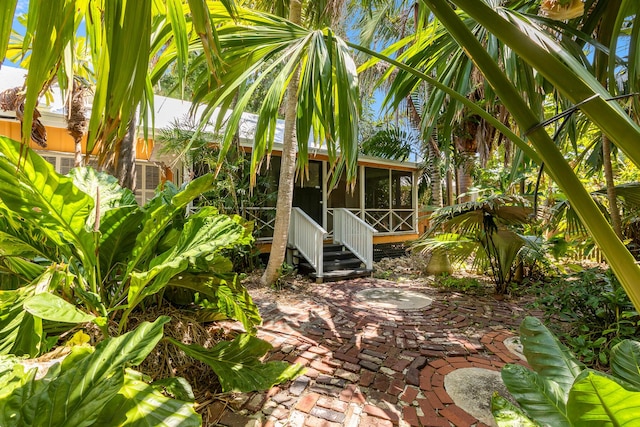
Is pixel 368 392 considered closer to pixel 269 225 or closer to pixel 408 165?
pixel 269 225

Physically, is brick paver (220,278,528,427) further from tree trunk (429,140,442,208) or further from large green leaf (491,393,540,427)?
tree trunk (429,140,442,208)

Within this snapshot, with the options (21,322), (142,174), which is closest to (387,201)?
(142,174)

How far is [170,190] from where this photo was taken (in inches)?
104

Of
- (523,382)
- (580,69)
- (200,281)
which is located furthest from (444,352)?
(580,69)

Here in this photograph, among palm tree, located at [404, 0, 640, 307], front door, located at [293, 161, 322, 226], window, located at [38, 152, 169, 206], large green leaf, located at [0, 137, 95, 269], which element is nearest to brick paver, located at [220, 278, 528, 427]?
large green leaf, located at [0, 137, 95, 269]

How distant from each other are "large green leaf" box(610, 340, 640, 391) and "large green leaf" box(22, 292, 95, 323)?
7.56 feet

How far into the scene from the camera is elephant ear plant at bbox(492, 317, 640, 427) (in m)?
0.74

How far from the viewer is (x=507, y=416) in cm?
99

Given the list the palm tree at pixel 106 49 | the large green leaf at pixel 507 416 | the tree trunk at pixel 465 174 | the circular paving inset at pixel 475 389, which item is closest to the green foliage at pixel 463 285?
the circular paving inset at pixel 475 389

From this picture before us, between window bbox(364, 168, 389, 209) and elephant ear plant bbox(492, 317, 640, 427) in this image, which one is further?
window bbox(364, 168, 389, 209)

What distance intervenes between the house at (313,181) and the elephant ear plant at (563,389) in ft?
11.2

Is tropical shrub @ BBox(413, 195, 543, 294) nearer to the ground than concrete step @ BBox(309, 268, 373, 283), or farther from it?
farther from it

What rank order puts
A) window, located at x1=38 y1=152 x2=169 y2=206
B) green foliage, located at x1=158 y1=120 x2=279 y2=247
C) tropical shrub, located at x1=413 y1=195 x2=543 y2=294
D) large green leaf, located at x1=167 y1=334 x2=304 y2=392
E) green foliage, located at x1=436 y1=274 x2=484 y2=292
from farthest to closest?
window, located at x1=38 y1=152 x2=169 y2=206
green foliage, located at x1=158 y1=120 x2=279 y2=247
green foliage, located at x1=436 y1=274 x2=484 y2=292
tropical shrub, located at x1=413 y1=195 x2=543 y2=294
large green leaf, located at x1=167 y1=334 x2=304 y2=392

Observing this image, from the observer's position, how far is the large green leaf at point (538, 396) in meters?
0.97
